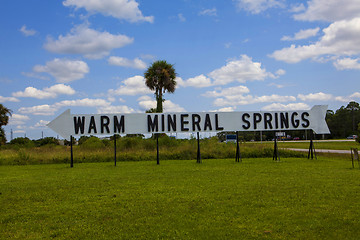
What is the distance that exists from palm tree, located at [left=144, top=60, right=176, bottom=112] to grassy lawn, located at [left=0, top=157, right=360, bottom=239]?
3173cm

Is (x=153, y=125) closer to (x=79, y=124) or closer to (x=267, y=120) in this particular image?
(x=79, y=124)

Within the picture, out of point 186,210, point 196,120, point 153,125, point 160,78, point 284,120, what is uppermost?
point 160,78

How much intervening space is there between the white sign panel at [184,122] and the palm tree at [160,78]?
23.1 m

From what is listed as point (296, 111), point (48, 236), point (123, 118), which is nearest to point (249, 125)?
point (296, 111)

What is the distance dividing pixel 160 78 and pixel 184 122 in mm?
24207

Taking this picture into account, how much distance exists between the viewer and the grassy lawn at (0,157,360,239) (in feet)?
18.1

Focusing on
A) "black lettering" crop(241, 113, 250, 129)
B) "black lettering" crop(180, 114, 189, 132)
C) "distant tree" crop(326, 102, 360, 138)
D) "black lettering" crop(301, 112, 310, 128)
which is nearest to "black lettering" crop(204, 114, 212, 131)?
"black lettering" crop(180, 114, 189, 132)

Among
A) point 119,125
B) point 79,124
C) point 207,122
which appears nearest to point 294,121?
point 207,122

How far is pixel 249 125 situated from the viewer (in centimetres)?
1933

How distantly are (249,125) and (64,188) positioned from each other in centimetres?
1203

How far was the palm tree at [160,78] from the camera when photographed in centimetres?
4200

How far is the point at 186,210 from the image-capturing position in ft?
22.5

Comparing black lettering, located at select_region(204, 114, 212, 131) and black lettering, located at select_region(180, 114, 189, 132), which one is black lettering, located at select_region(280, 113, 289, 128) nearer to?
black lettering, located at select_region(204, 114, 212, 131)

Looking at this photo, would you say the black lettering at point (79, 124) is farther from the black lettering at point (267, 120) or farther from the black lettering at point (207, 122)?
the black lettering at point (267, 120)
